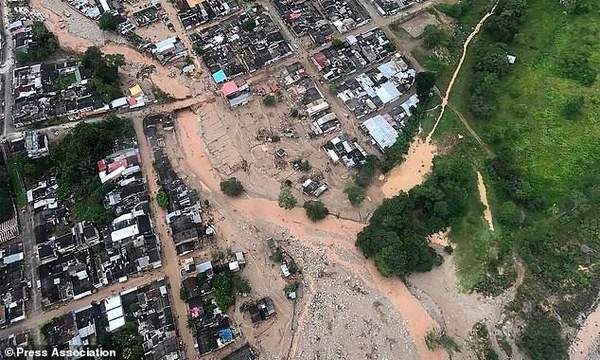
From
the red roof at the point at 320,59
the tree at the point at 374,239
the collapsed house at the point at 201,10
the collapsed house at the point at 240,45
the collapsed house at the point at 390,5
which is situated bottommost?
the tree at the point at 374,239

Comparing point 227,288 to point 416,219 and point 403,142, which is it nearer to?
point 416,219

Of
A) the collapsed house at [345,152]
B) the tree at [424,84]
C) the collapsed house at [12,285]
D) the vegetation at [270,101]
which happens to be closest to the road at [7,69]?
the collapsed house at [12,285]

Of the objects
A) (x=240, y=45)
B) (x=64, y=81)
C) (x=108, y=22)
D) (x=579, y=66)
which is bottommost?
(x=579, y=66)

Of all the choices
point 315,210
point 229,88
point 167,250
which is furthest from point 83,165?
point 315,210

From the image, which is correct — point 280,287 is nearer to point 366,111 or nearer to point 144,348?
point 144,348

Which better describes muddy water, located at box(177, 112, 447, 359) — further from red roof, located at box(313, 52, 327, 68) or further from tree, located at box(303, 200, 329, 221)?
red roof, located at box(313, 52, 327, 68)

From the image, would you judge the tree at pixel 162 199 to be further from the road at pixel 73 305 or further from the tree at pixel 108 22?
the tree at pixel 108 22
